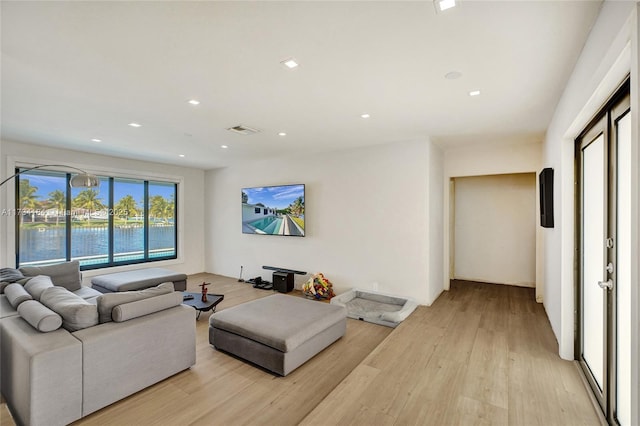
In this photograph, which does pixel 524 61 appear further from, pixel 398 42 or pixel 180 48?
pixel 180 48


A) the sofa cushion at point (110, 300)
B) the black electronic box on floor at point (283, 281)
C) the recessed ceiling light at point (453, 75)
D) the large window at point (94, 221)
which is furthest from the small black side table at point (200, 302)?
the recessed ceiling light at point (453, 75)

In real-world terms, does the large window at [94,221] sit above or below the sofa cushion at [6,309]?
above

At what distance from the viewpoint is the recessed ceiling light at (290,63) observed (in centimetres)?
228

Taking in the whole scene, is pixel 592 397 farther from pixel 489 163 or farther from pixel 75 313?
pixel 75 313

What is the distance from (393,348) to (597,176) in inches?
92.2

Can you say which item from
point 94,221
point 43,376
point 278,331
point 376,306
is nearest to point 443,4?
point 278,331

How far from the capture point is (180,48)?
212 cm

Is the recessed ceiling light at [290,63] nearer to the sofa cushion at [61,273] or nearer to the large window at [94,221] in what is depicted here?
the sofa cushion at [61,273]

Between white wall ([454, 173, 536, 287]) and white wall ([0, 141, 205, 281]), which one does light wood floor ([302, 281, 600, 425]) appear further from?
white wall ([0, 141, 205, 281])

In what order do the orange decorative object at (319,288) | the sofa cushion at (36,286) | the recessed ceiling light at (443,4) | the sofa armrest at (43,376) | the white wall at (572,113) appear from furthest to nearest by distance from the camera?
the orange decorative object at (319,288) < the sofa cushion at (36,286) < the sofa armrest at (43,376) < the recessed ceiling light at (443,4) < the white wall at (572,113)

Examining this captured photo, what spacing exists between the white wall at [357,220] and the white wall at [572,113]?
1.70 meters

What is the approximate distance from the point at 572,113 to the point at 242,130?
3650 millimetres

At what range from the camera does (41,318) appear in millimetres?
2209

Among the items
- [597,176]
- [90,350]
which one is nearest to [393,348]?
[597,176]
